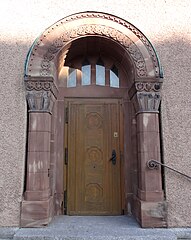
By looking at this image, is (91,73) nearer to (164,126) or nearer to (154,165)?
(164,126)

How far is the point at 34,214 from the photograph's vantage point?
368cm

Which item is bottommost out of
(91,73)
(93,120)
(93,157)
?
(93,157)

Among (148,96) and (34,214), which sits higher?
(148,96)

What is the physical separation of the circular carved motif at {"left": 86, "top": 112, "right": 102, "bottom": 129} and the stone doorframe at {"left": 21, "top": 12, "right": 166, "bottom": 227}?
0.72 m

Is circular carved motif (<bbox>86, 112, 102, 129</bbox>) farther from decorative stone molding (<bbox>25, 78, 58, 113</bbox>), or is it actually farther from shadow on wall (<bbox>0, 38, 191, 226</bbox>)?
shadow on wall (<bbox>0, 38, 191, 226</bbox>)

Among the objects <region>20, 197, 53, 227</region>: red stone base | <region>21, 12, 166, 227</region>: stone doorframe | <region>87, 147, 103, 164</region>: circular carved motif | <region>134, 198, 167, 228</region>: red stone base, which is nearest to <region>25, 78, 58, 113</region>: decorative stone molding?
<region>21, 12, 166, 227</region>: stone doorframe

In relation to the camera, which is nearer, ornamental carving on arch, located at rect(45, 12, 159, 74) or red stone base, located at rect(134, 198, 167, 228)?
red stone base, located at rect(134, 198, 167, 228)

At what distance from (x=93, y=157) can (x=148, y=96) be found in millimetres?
1610

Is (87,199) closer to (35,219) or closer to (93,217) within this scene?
(93,217)

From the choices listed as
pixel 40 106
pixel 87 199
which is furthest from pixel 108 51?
pixel 87 199

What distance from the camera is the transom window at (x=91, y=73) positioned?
4.82 m

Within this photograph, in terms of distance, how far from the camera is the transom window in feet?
15.8

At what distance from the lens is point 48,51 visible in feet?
13.5

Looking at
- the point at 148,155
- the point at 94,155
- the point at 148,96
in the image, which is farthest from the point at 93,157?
the point at 148,96
